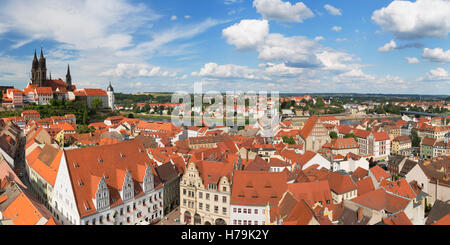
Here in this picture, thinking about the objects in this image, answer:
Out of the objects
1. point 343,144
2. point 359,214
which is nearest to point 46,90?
point 343,144

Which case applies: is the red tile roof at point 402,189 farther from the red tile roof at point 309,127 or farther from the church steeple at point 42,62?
the church steeple at point 42,62

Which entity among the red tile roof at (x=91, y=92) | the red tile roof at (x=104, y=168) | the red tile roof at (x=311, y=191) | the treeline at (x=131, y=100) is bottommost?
the red tile roof at (x=311, y=191)

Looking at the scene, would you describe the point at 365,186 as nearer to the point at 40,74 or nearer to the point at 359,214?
the point at 359,214

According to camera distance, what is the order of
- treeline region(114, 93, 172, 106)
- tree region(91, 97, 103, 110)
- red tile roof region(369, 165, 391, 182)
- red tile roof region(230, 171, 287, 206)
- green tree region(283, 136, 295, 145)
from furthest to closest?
treeline region(114, 93, 172, 106) < tree region(91, 97, 103, 110) < green tree region(283, 136, 295, 145) < red tile roof region(369, 165, 391, 182) < red tile roof region(230, 171, 287, 206)

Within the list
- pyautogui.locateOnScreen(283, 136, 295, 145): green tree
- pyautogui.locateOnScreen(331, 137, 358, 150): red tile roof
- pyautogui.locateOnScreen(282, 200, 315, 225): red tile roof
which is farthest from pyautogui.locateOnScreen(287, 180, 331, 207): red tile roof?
pyautogui.locateOnScreen(283, 136, 295, 145): green tree

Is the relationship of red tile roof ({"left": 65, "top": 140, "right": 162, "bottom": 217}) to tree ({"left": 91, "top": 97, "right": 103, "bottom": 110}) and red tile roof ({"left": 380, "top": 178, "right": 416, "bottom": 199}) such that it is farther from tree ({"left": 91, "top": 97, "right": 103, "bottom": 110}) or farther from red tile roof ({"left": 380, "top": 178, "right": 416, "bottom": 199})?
tree ({"left": 91, "top": 97, "right": 103, "bottom": 110})

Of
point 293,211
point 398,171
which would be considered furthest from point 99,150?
point 398,171

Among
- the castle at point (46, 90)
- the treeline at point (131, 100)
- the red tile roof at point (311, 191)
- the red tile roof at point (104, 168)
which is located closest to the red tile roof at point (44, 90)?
the castle at point (46, 90)

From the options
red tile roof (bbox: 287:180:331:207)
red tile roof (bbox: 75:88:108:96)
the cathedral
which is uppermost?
the cathedral

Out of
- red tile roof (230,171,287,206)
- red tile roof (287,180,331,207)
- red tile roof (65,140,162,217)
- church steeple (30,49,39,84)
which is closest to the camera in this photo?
red tile roof (65,140,162,217)
